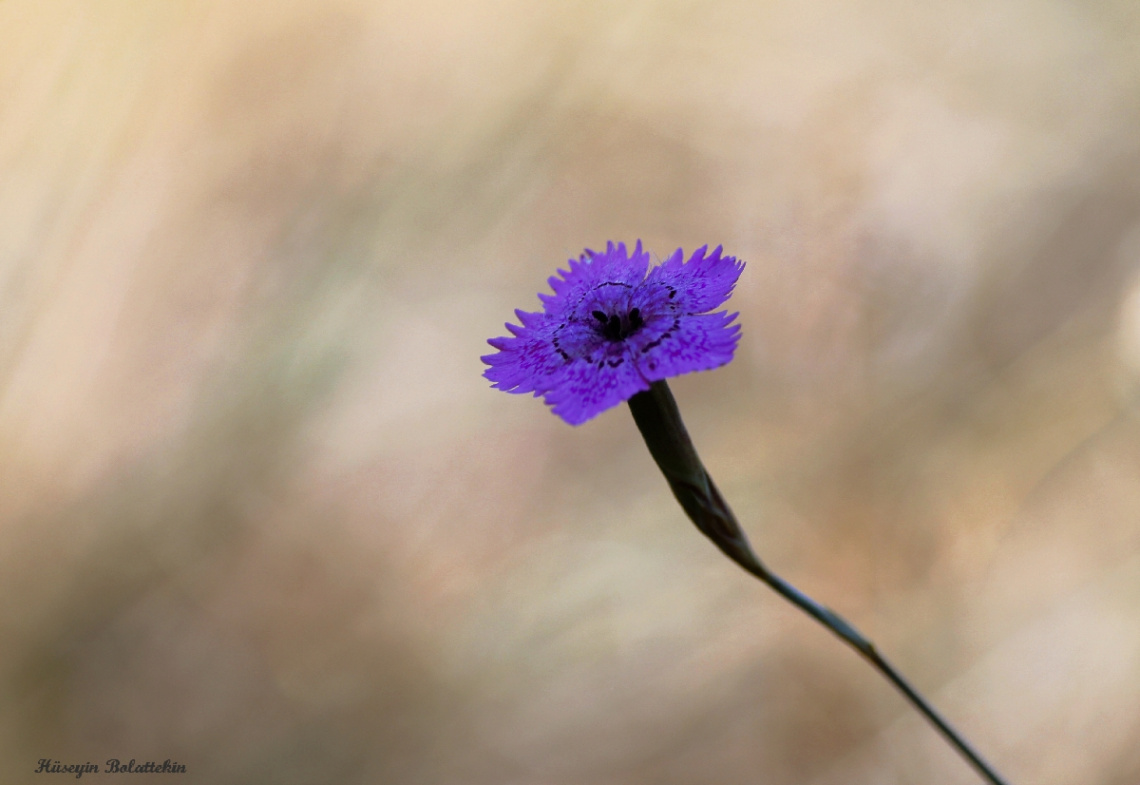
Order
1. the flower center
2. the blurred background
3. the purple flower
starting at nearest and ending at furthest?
1. the purple flower
2. the flower center
3. the blurred background

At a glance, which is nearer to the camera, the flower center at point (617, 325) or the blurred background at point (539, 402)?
the flower center at point (617, 325)

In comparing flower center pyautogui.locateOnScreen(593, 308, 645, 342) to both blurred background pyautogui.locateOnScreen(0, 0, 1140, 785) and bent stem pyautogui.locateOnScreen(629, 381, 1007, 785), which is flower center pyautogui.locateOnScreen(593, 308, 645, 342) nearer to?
bent stem pyautogui.locateOnScreen(629, 381, 1007, 785)

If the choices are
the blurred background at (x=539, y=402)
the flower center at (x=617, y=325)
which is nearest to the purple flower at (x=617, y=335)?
the flower center at (x=617, y=325)

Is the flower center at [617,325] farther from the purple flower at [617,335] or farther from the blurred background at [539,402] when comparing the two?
the blurred background at [539,402]

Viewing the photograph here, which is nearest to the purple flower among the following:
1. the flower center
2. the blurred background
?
the flower center

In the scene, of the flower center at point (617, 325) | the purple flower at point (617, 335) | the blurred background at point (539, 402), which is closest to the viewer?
the purple flower at point (617, 335)

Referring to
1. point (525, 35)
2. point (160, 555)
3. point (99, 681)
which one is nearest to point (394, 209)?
point (525, 35)

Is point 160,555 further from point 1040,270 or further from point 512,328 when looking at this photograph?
point 1040,270

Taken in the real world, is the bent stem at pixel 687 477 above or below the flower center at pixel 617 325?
below
